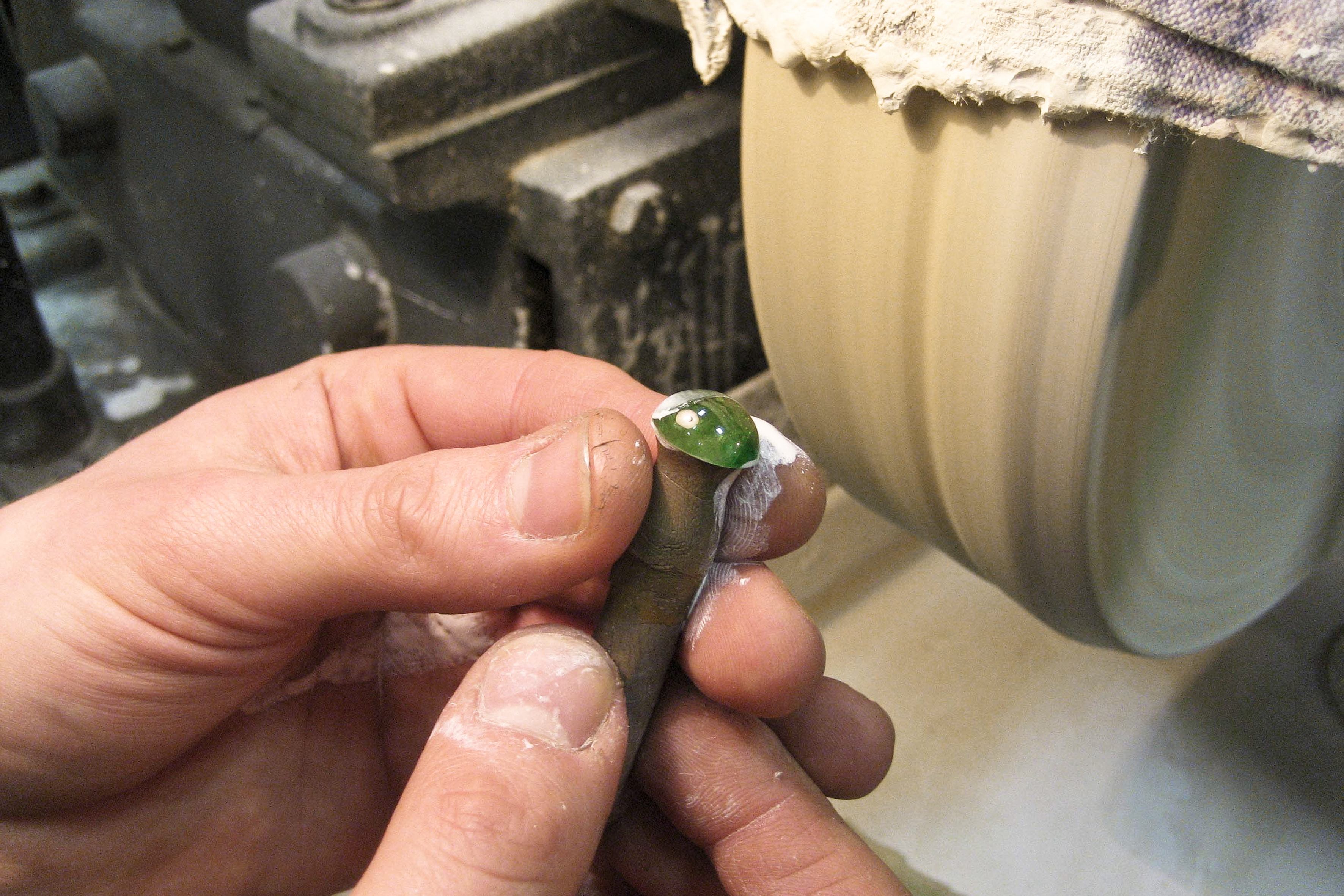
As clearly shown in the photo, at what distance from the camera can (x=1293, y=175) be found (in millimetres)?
512

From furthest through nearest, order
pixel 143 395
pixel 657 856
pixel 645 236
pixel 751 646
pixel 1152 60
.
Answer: pixel 143 395 < pixel 645 236 < pixel 657 856 < pixel 751 646 < pixel 1152 60

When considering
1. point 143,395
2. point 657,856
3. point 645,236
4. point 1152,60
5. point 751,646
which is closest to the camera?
point 1152,60

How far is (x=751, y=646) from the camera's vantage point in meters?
0.54

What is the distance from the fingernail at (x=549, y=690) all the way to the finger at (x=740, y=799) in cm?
10

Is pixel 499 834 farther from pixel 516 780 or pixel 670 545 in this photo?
pixel 670 545

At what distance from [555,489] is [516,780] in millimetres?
127


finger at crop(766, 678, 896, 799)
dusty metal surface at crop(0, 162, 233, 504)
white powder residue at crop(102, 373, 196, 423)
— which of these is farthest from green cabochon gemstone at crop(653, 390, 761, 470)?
white powder residue at crop(102, 373, 196, 423)

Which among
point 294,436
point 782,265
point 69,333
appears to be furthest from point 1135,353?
point 69,333

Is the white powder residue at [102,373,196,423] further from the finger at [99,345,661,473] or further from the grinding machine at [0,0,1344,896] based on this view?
the finger at [99,345,661,473]

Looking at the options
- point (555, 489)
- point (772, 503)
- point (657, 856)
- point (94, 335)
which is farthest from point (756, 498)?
point (94, 335)

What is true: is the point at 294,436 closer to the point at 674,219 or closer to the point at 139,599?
the point at 139,599

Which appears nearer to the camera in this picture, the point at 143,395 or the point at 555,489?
the point at 555,489

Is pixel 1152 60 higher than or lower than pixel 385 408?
higher

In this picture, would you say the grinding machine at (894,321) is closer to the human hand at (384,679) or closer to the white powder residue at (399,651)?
the human hand at (384,679)
